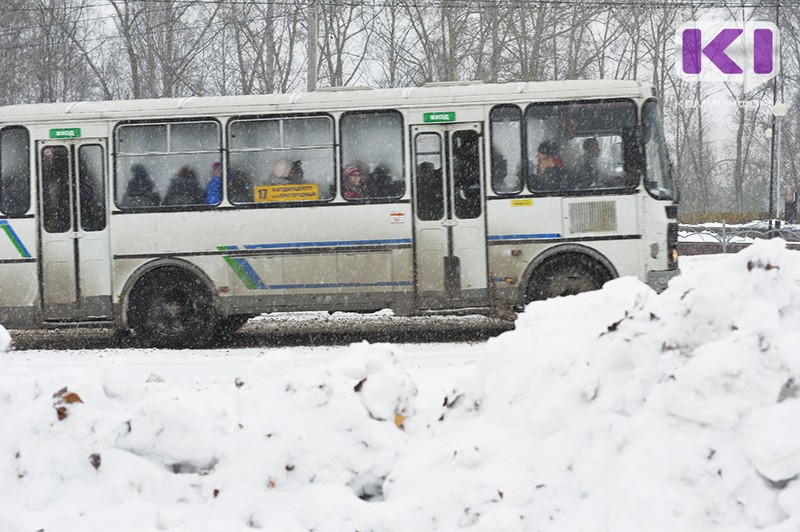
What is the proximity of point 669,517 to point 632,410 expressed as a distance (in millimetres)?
655

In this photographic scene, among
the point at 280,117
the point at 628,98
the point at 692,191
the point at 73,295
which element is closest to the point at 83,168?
the point at 73,295

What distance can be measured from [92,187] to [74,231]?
0.60 meters

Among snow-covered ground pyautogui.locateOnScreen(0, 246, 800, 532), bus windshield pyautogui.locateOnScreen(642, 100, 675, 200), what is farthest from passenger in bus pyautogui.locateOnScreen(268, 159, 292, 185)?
snow-covered ground pyautogui.locateOnScreen(0, 246, 800, 532)

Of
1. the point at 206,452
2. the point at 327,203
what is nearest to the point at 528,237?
the point at 327,203

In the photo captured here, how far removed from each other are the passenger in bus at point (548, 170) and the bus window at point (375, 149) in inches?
64.9

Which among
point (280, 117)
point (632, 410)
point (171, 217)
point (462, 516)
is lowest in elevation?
point (462, 516)

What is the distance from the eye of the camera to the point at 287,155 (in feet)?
39.6

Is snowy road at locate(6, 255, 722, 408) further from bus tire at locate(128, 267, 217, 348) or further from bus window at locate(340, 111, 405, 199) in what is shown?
bus window at locate(340, 111, 405, 199)

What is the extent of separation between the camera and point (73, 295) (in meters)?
12.1

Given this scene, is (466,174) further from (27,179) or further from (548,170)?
(27,179)

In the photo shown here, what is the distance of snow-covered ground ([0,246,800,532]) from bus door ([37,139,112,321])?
7128mm

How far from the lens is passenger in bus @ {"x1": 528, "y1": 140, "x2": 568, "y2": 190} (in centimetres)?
1184

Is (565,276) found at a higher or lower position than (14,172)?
lower

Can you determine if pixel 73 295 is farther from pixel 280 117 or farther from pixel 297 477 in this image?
pixel 297 477
